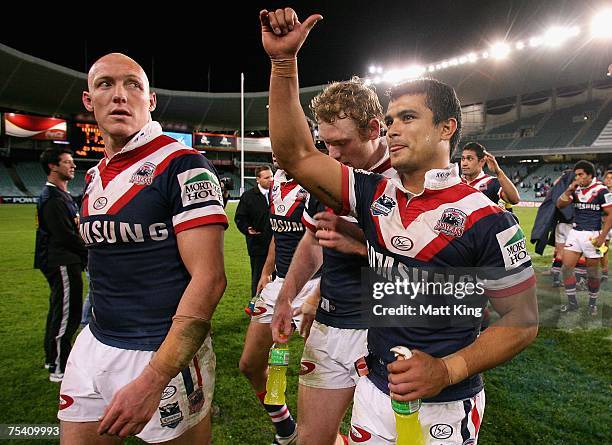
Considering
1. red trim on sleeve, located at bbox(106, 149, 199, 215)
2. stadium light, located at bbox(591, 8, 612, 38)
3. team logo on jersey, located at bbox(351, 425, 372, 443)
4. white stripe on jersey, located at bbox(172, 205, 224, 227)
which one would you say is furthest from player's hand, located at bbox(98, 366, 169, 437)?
stadium light, located at bbox(591, 8, 612, 38)

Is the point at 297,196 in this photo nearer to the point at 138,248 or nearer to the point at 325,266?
the point at 325,266

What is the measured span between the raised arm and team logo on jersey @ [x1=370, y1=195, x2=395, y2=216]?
20 cm

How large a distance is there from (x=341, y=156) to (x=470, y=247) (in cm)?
105

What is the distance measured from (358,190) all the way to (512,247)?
1.90 feet

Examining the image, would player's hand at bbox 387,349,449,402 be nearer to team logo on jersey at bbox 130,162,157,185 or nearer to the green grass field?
team logo on jersey at bbox 130,162,157,185

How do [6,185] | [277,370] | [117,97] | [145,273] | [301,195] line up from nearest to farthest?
[145,273] < [117,97] < [277,370] < [301,195] < [6,185]

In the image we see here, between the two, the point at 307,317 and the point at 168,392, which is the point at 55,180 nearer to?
the point at 307,317

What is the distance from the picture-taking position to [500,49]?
89.3 feet

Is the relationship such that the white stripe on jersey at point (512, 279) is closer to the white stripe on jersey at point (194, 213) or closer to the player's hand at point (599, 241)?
the white stripe on jersey at point (194, 213)

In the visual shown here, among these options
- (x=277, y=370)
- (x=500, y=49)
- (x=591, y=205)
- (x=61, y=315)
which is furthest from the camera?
Result: (x=500, y=49)

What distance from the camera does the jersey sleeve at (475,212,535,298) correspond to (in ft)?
4.84

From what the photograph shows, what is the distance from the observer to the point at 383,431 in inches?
65.2

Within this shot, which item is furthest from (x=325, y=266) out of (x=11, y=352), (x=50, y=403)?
(x=11, y=352)

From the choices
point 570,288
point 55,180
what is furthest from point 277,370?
point 570,288
